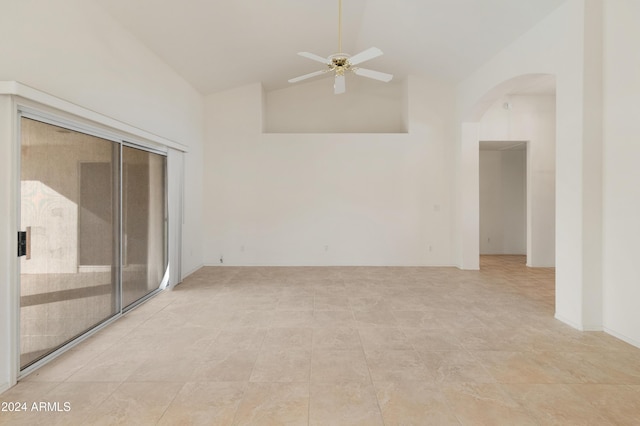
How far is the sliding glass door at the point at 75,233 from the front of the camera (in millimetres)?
2629

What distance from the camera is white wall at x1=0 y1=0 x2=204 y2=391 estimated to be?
2.38 meters

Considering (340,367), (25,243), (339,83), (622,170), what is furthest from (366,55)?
(25,243)

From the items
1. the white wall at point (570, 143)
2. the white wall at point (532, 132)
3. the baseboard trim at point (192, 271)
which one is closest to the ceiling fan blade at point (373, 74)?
the white wall at point (570, 143)

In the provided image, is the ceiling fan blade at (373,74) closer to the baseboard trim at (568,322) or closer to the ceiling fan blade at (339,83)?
the ceiling fan blade at (339,83)

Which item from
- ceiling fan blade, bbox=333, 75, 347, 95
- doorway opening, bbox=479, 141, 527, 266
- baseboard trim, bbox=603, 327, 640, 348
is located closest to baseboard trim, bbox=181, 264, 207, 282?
ceiling fan blade, bbox=333, 75, 347, 95

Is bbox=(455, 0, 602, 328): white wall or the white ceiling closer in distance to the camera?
bbox=(455, 0, 602, 328): white wall

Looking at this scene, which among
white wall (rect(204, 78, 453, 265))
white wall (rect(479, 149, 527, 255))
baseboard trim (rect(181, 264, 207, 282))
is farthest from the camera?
white wall (rect(479, 149, 527, 255))

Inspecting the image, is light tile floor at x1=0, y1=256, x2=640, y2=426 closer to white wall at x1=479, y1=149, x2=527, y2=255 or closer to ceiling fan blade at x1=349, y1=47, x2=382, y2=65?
ceiling fan blade at x1=349, y1=47, x2=382, y2=65

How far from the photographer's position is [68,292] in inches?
119

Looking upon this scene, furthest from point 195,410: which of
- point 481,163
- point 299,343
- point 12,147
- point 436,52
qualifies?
point 481,163

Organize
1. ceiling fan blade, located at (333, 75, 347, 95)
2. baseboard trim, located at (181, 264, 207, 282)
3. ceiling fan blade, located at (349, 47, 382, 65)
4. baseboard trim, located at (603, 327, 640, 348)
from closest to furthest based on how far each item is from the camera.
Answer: baseboard trim, located at (603, 327, 640, 348)
ceiling fan blade, located at (349, 47, 382, 65)
ceiling fan blade, located at (333, 75, 347, 95)
baseboard trim, located at (181, 264, 207, 282)

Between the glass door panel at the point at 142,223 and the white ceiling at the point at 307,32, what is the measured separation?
155cm

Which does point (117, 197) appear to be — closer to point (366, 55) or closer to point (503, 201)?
point (366, 55)

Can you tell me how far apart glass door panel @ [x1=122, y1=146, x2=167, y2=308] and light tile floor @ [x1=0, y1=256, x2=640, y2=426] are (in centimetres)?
33
